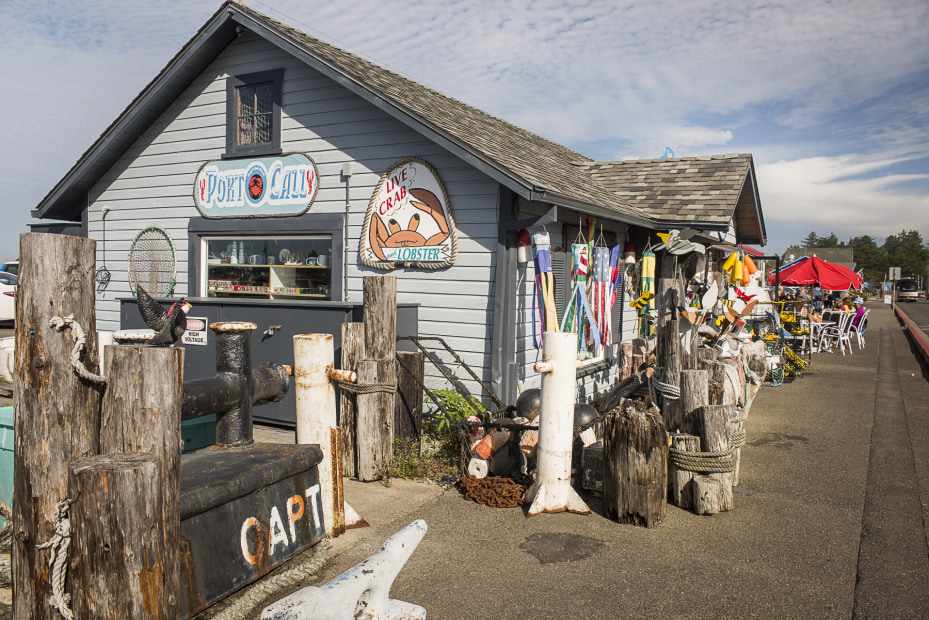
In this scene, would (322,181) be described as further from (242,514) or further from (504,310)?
(242,514)

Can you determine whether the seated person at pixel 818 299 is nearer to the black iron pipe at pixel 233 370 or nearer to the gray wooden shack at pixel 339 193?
the gray wooden shack at pixel 339 193

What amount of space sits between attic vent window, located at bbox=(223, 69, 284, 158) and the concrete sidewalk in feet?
17.4

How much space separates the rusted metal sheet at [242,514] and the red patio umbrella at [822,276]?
17.7 m

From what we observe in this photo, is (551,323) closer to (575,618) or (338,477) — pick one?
(338,477)

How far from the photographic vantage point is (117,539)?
2.59 m

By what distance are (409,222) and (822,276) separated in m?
14.8

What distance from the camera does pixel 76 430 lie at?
280cm

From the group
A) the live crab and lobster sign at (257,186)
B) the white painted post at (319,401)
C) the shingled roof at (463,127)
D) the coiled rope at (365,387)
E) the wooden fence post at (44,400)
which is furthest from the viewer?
the live crab and lobster sign at (257,186)

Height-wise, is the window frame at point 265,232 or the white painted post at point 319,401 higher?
the window frame at point 265,232

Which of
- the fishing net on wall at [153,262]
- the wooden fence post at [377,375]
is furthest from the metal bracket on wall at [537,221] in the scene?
the fishing net on wall at [153,262]

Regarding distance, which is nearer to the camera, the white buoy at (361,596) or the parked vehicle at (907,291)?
the white buoy at (361,596)

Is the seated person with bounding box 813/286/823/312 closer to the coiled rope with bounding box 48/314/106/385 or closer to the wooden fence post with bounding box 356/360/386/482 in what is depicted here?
the wooden fence post with bounding box 356/360/386/482

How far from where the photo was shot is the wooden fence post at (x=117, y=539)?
2576 mm

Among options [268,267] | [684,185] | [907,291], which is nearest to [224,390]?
[268,267]
